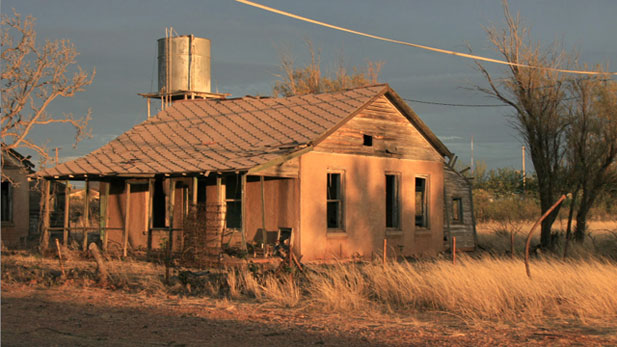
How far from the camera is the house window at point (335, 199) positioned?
18391 mm

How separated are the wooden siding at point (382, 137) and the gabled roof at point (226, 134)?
0.25 m

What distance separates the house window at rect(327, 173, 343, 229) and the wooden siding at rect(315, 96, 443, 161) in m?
0.94

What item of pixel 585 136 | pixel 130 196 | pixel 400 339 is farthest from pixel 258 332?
pixel 585 136

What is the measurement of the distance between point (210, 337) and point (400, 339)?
2.30m

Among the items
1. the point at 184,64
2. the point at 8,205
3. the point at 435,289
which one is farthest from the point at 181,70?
the point at 435,289

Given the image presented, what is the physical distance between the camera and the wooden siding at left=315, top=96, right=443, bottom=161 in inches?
730

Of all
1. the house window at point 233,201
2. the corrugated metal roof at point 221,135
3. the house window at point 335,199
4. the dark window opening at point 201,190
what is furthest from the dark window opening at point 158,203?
the house window at point 335,199

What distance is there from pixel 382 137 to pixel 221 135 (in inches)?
178

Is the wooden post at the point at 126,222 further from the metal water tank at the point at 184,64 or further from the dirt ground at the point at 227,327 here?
the metal water tank at the point at 184,64

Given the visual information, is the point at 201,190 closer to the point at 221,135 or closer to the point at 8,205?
the point at 221,135

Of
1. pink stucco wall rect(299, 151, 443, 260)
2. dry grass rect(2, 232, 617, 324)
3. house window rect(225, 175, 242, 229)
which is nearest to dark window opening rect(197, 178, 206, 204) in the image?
house window rect(225, 175, 242, 229)

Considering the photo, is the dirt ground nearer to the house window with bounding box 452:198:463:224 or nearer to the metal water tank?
the house window with bounding box 452:198:463:224

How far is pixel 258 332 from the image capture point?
29.1 ft

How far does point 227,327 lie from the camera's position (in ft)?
30.2
